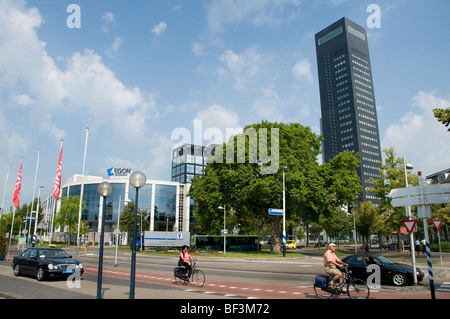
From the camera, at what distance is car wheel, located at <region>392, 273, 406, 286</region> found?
1313 cm

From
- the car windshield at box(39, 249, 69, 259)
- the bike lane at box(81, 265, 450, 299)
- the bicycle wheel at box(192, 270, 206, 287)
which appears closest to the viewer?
the bike lane at box(81, 265, 450, 299)

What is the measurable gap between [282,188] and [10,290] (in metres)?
27.1

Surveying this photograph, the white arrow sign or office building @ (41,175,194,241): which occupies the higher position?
office building @ (41,175,194,241)

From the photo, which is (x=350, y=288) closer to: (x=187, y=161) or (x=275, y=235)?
(x=275, y=235)

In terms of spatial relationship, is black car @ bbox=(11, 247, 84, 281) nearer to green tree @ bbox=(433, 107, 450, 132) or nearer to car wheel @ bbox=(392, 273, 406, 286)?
car wheel @ bbox=(392, 273, 406, 286)

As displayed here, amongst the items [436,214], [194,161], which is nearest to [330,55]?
[194,161]

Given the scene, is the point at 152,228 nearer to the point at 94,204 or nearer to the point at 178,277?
the point at 94,204

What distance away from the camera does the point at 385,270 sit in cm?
1347

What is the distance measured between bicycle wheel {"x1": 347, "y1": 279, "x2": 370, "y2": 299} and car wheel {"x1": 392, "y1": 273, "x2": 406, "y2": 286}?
13.8 feet

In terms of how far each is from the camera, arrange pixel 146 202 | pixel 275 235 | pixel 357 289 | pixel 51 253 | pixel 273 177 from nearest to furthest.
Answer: pixel 357 289, pixel 51 253, pixel 273 177, pixel 275 235, pixel 146 202

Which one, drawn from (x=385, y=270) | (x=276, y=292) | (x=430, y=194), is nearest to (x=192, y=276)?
(x=276, y=292)

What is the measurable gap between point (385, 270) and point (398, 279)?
22.1 inches

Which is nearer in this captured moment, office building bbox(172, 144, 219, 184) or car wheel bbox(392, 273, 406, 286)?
car wheel bbox(392, 273, 406, 286)

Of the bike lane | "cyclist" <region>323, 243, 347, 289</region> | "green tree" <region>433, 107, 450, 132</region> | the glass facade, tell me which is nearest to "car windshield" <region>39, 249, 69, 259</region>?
the bike lane
